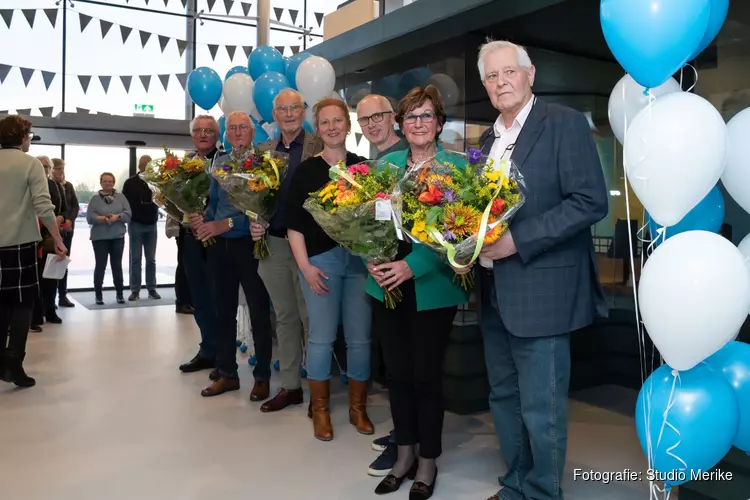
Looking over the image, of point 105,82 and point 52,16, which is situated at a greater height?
point 52,16

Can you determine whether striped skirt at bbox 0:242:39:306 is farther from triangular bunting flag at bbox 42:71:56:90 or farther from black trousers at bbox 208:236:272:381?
triangular bunting flag at bbox 42:71:56:90

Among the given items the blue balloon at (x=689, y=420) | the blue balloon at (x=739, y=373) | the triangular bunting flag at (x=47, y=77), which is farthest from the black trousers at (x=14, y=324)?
the triangular bunting flag at (x=47, y=77)

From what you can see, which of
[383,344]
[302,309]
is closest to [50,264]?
[302,309]

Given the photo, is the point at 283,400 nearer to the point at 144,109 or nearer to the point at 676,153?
the point at 676,153

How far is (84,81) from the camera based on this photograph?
27.7 ft

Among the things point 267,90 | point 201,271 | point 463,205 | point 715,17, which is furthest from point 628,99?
point 201,271

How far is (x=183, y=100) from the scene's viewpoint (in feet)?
29.6

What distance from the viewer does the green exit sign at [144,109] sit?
872 centimetres

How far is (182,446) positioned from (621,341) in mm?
2981

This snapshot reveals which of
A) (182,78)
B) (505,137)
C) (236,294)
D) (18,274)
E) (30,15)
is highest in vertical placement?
(30,15)

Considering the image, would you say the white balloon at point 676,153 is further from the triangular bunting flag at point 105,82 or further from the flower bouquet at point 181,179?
the triangular bunting flag at point 105,82

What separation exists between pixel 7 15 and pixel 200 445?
7.29 metres

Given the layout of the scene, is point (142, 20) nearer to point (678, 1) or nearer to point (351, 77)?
point (351, 77)

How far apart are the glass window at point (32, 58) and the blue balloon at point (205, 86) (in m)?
4.18
